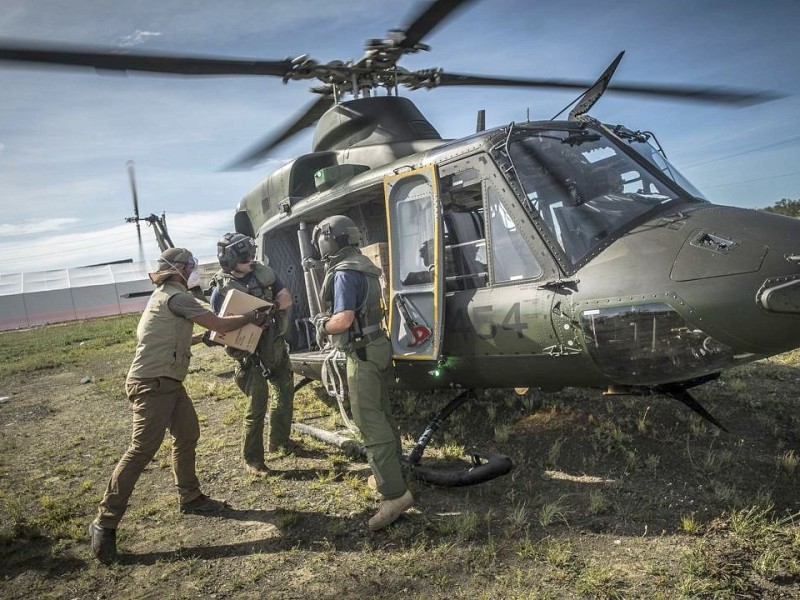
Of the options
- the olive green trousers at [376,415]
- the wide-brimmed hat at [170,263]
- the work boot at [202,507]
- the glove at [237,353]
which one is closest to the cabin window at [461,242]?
the olive green trousers at [376,415]

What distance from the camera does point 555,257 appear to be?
3.79 m

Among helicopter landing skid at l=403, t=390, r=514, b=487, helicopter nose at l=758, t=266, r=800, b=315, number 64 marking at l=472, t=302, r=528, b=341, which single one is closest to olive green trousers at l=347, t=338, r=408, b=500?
helicopter landing skid at l=403, t=390, r=514, b=487

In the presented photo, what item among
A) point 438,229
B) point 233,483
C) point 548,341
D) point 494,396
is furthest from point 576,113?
point 233,483

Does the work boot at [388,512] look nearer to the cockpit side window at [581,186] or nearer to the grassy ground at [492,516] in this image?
the grassy ground at [492,516]

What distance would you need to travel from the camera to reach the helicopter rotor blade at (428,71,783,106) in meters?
4.67

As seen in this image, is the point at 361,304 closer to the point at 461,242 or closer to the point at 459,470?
the point at 461,242

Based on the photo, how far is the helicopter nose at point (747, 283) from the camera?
9.91ft

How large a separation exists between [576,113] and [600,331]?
222cm

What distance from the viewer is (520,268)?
→ 4.02 metres

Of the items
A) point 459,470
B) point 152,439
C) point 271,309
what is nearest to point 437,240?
point 271,309

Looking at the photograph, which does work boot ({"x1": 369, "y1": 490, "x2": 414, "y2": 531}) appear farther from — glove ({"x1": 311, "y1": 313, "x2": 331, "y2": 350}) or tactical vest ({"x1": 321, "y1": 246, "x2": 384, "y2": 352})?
glove ({"x1": 311, "y1": 313, "x2": 331, "y2": 350})

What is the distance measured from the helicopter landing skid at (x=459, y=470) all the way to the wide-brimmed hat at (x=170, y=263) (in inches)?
93.0

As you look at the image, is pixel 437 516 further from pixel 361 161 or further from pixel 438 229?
pixel 361 161

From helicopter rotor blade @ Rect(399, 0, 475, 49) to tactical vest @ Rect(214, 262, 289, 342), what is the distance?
2.41 m
